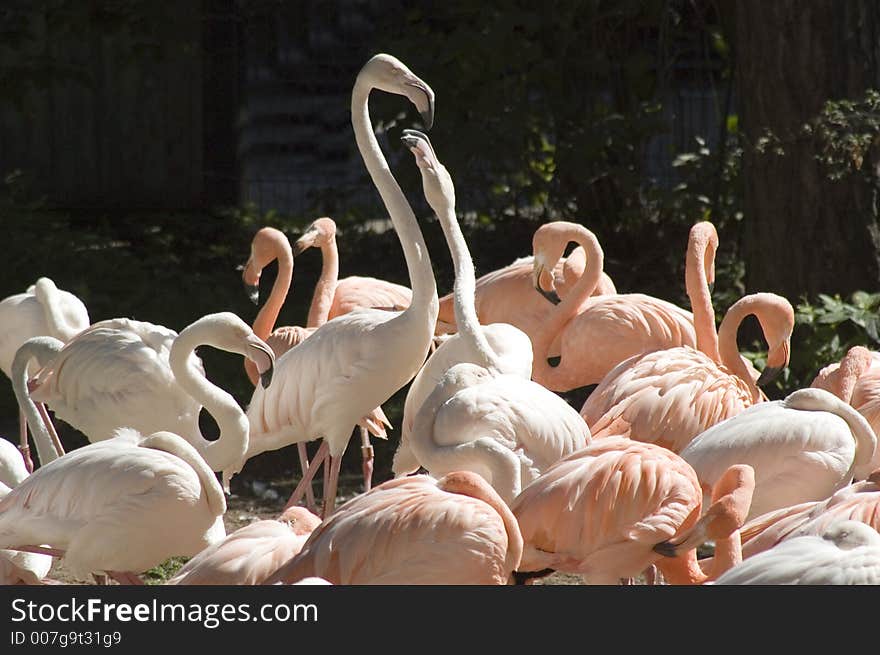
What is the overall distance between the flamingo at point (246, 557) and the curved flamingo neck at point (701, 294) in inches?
85.9

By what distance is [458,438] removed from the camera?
401 centimetres

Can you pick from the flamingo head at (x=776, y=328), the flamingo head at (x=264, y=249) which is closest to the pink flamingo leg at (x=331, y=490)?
the flamingo head at (x=264, y=249)

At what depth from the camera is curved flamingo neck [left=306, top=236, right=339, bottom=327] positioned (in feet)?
18.5

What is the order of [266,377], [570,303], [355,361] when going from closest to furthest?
[266,377]
[355,361]
[570,303]

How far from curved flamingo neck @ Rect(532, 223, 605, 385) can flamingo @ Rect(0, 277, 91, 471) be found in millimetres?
1827

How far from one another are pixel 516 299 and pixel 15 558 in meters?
2.49

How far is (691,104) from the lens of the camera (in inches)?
395

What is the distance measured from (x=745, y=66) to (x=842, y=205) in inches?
32.9

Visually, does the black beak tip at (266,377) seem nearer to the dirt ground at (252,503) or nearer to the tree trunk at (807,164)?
the dirt ground at (252,503)

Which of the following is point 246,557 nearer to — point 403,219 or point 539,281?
point 403,219

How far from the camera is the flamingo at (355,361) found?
4711 mm

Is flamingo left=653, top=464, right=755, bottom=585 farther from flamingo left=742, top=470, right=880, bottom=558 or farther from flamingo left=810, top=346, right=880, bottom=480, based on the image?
flamingo left=810, top=346, right=880, bottom=480

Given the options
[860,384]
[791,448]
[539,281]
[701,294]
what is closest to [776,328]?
[860,384]

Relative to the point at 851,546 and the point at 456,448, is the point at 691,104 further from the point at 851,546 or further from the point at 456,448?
the point at 851,546
